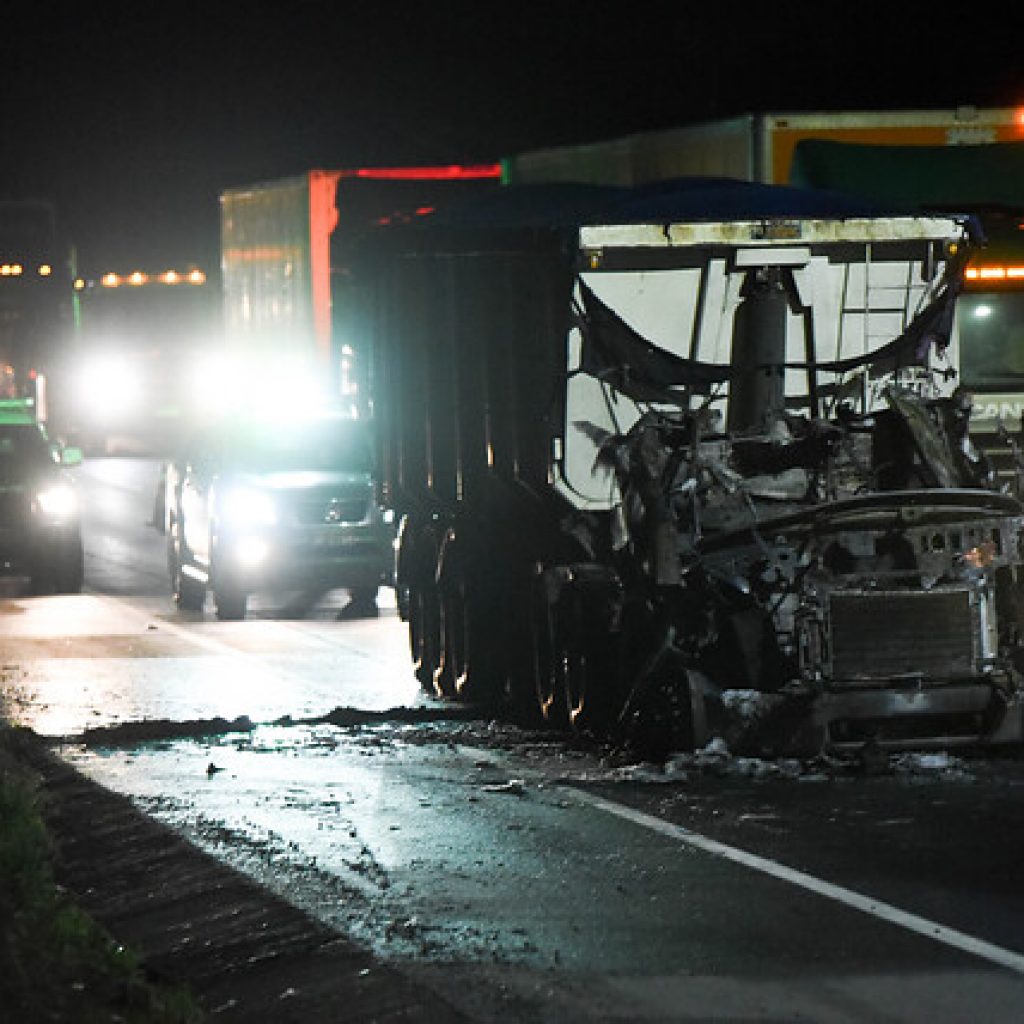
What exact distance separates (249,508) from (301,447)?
104cm

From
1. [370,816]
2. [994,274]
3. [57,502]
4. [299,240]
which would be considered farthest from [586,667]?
[299,240]

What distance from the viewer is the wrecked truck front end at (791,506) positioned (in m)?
13.1

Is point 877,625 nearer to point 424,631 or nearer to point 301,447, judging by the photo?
point 424,631

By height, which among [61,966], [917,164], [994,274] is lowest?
[61,966]

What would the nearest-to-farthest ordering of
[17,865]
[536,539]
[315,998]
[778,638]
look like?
[315,998] → [17,865] → [778,638] → [536,539]

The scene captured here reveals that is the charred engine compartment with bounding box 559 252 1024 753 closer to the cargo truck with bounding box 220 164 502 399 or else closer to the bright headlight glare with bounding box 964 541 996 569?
the bright headlight glare with bounding box 964 541 996 569

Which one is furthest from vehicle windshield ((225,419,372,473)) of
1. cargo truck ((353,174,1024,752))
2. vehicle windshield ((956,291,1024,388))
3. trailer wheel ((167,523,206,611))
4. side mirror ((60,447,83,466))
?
vehicle windshield ((956,291,1024,388))

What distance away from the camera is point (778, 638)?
13.1m

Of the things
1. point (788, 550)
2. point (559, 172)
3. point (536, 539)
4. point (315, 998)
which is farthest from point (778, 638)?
point (559, 172)

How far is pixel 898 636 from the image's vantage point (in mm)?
13094

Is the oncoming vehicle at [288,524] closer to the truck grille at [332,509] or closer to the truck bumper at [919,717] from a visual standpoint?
the truck grille at [332,509]

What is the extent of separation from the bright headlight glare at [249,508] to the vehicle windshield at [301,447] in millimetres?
314

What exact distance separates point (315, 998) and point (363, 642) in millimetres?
11990

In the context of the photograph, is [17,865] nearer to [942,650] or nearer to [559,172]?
[942,650]
